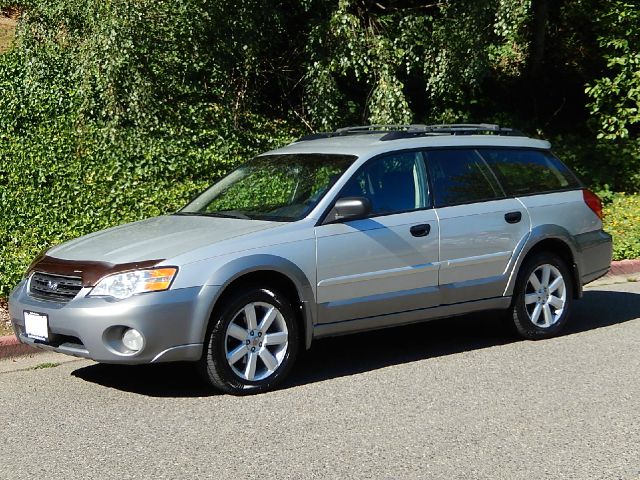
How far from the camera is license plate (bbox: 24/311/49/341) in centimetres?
676

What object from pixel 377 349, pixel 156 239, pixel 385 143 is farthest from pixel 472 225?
pixel 156 239

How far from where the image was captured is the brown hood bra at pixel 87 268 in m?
6.54

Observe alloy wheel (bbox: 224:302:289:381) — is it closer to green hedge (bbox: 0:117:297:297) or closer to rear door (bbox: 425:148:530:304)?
rear door (bbox: 425:148:530:304)

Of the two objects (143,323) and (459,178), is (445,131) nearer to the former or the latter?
(459,178)

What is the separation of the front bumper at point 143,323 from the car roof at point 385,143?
182cm

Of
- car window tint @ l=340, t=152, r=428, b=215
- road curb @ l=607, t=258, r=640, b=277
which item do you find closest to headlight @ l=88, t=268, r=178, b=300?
car window tint @ l=340, t=152, r=428, b=215

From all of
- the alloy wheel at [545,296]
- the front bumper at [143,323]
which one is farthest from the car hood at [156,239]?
the alloy wheel at [545,296]

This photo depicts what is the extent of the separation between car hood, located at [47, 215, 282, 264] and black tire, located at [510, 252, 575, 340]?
7.83 ft

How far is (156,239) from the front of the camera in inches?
275

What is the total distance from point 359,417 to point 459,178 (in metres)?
2.59

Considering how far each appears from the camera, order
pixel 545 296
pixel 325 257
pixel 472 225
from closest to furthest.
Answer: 1. pixel 325 257
2. pixel 472 225
3. pixel 545 296

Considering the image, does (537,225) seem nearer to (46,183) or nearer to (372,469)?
(372,469)

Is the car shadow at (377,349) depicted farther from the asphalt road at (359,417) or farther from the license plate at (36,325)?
the license plate at (36,325)

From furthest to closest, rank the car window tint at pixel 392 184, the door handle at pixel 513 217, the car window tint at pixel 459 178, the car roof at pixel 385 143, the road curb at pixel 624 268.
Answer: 1. the road curb at pixel 624 268
2. the door handle at pixel 513 217
3. the car window tint at pixel 459 178
4. the car roof at pixel 385 143
5. the car window tint at pixel 392 184
